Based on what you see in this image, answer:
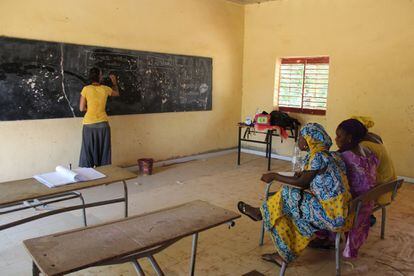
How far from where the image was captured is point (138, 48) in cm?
497

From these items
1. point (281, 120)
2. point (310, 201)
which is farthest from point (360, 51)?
point (310, 201)

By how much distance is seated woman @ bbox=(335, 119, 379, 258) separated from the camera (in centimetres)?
247

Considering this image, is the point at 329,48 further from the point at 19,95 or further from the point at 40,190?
the point at 40,190

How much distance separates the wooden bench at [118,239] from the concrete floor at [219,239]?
652 millimetres

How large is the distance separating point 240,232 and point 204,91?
328 cm

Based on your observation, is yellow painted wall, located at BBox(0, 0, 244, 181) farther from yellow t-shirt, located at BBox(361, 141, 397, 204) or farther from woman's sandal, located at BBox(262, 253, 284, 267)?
yellow t-shirt, located at BBox(361, 141, 397, 204)

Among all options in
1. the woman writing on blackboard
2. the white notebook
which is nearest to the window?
the woman writing on blackboard

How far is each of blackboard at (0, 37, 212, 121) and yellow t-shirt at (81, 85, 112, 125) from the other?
1.09 feet

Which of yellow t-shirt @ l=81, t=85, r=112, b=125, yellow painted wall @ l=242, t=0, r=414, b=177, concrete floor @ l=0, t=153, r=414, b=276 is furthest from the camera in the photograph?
yellow painted wall @ l=242, t=0, r=414, b=177

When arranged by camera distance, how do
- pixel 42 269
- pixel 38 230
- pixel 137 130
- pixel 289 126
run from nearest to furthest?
pixel 42 269
pixel 38 230
pixel 137 130
pixel 289 126

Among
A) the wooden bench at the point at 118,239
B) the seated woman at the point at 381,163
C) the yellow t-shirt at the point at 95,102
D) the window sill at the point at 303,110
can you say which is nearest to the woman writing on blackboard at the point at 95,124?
the yellow t-shirt at the point at 95,102

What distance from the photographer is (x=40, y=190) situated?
2.32 metres

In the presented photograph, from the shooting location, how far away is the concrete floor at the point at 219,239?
8.41 ft

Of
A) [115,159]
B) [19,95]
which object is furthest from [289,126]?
[19,95]
